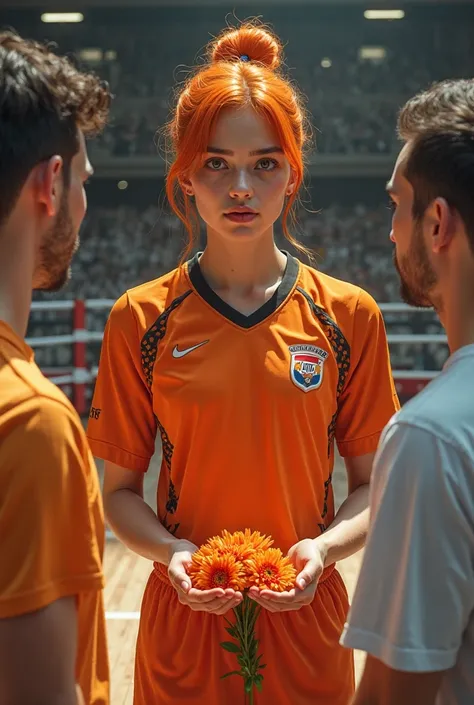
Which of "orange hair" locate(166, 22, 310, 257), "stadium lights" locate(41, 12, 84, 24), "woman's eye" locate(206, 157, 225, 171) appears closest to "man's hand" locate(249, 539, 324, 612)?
"orange hair" locate(166, 22, 310, 257)

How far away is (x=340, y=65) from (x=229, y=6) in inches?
88.6

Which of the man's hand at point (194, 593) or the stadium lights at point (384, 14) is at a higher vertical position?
the stadium lights at point (384, 14)

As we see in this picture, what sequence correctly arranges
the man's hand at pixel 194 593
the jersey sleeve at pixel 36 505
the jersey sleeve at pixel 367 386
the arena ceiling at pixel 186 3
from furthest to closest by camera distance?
the arena ceiling at pixel 186 3 → the jersey sleeve at pixel 367 386 → the man's hand at pixel 194 593 → the jersey sleeve at pixel 36 505

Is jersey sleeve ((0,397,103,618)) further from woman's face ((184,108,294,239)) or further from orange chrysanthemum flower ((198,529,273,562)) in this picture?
woman's face ((184,108,294,239))

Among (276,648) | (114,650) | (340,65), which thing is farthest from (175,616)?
(340,65)

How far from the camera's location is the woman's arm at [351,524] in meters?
1.59

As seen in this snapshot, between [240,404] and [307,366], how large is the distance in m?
0.15

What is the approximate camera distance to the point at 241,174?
162 cm

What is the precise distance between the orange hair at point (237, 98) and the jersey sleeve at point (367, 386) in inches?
10.0

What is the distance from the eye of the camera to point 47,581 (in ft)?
3.00

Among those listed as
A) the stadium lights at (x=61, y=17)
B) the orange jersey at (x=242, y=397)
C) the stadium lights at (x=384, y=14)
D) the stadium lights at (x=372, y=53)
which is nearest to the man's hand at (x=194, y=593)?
the orange jersey at (x=242, y=397)

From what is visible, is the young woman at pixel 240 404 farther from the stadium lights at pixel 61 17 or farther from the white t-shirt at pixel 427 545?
the stadium lights at pixel 61 17

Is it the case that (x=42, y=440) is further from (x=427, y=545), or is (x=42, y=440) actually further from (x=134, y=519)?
(x=134, y=519)

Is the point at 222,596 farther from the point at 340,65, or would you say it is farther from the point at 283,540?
the point at 340,65
